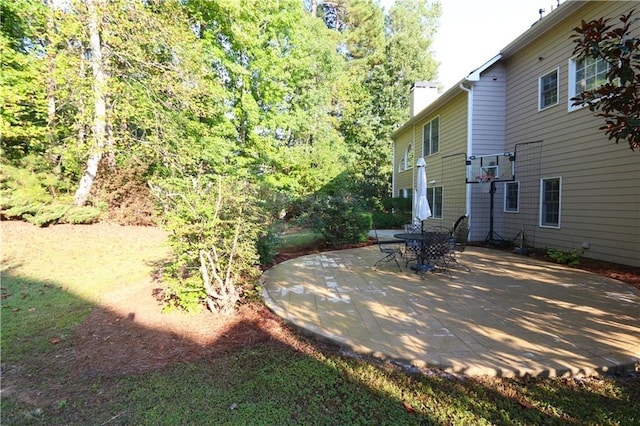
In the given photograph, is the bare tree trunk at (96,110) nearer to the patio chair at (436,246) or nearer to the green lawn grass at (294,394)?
the green lawn grass at (294,394)

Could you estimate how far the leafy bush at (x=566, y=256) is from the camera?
690 cm

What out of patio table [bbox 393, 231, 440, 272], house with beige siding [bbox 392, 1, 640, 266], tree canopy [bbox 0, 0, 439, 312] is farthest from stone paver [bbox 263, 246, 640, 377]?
house with beige siding [bbox 392, 1, 640, 266]

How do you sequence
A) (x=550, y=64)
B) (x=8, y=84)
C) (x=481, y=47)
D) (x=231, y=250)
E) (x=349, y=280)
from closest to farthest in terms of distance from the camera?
(x=231, y=250), (x=349, y=280), (x=550, y=64), (x=8, y=84), (x=481, y=47)

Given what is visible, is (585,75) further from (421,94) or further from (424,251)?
(421,94)

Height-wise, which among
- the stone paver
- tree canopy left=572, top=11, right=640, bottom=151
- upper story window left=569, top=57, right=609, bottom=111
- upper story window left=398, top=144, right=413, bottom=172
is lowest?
the stone paver

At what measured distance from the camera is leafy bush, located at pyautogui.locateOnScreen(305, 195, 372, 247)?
8.98 meters

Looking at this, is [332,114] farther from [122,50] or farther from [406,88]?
[122,50]

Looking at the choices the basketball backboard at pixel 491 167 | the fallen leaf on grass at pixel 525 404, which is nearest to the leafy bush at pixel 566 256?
the basketball backboard at pixel 491 167

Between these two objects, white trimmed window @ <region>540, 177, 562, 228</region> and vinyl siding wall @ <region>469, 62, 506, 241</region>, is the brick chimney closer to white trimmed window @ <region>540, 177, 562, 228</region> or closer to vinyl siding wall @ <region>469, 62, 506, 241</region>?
vinyl siding wall @ <region>469, 62, 506, 241</region>

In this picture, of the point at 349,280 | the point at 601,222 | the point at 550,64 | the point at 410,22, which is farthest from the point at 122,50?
the point at 410,22

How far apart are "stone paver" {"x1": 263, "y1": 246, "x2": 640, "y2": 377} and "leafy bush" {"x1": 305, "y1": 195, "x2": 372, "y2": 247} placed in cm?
276

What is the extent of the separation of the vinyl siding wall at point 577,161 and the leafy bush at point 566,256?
0.36m

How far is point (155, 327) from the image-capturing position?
11.8 ft

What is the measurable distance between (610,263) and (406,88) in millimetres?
19581
